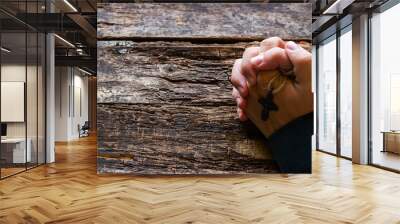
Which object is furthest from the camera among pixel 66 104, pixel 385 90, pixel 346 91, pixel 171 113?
pixel 66 104

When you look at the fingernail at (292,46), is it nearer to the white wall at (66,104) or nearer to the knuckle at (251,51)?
the knuckle at (251,51)

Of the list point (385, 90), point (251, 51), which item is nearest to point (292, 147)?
point (251, 51)

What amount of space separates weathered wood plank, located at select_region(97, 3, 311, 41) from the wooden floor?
2.08 metres

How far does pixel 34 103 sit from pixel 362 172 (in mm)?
6166

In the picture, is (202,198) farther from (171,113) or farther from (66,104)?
(66,104)

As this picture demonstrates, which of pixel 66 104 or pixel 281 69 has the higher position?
pixel 281 69

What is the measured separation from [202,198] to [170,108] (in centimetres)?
132

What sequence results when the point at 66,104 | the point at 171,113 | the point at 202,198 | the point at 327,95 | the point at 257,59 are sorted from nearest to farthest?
the point at 202,198 < the point at 257,59 < the point at 171,113 < the point at 327,95 < the point at 66,104

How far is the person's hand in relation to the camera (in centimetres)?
530

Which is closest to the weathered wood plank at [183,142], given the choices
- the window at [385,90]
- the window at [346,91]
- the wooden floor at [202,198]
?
the wooden floor at [202,198]

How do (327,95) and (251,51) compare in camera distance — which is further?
(327,95)

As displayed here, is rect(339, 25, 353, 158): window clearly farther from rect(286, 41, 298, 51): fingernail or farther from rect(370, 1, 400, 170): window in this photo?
rect(286, 41, 298, 51): fingernail

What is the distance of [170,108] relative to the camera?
548 centimetres

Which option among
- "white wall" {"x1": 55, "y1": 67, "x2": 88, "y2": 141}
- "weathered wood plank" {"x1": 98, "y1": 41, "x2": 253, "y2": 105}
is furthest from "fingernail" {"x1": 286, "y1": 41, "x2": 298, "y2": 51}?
"white wall" {"x1": 55, "y1": 67, "x2": 88, "y2": 141}
